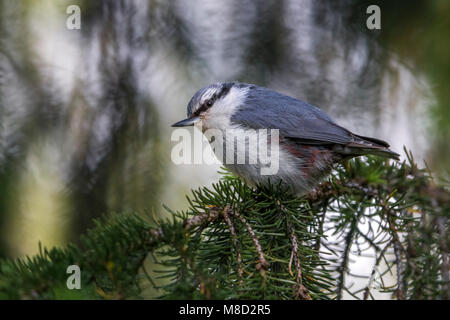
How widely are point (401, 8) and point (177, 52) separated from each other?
1113mm

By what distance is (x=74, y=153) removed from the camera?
2018mm

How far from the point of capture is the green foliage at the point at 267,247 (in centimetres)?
94

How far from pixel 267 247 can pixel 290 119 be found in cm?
76

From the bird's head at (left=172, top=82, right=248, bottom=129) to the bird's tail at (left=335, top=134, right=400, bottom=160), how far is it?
534 millimetres

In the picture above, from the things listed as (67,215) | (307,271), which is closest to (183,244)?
(307,271)

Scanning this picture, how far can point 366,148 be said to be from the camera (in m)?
1.81

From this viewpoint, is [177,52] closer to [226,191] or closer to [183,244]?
[226,191]
